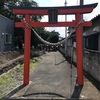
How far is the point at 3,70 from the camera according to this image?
12.1 m

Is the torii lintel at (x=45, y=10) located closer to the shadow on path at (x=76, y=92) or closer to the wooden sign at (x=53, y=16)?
the wooden sign at (x=53, y=16)

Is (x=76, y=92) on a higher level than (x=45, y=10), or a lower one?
lower

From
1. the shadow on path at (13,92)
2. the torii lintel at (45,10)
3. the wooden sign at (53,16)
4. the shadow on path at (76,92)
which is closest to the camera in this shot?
the shadow on path at (13,92)

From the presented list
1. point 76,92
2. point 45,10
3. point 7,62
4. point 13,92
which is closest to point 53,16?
point 45,10

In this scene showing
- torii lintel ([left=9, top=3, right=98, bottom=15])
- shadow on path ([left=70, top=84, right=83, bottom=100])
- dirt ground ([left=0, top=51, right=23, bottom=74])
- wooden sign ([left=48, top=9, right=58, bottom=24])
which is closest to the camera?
shadow on path ([left=70, top=84, right=83, bottom=100])

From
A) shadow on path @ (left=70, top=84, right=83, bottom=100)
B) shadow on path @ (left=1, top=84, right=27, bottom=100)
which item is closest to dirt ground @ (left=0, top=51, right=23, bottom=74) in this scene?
shadow on path @ (left=1, top=84, right=27, bottom=100)

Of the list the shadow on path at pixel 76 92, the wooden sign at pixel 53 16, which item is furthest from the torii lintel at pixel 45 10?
the shadow on path at pixel 76 92

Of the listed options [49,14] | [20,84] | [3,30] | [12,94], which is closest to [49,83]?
[20,84]

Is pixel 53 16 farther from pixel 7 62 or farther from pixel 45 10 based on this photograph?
pixel 7 62

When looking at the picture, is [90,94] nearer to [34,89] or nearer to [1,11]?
[34,89]

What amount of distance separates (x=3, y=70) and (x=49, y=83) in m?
3.57

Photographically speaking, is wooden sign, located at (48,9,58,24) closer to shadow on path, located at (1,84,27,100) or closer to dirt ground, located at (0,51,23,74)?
shadow on path, located at (1,84,27,100)

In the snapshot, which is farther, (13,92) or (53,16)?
(53,16)

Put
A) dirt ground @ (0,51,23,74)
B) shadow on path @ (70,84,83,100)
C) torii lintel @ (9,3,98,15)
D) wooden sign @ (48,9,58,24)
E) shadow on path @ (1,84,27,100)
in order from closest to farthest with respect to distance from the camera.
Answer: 1. shadow on path @ (1,84,27,100)
2. shadow on path @ (70,84,83,100)
3. torii lintel @ (9,3,98,15)
4. wooden sign @ (48,9,58,24)
5. dirt ground @ (0,51,23,74)
